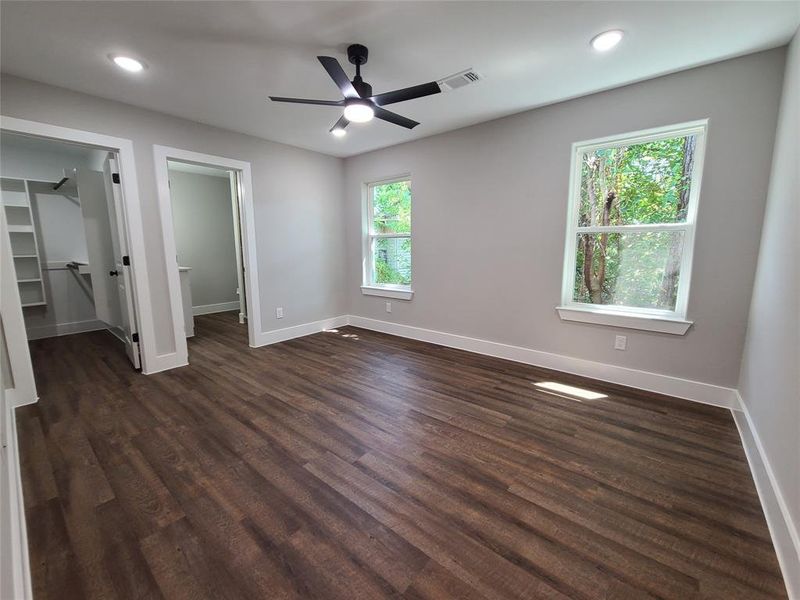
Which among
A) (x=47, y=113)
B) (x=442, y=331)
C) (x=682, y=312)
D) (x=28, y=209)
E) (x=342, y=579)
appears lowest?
(x=342, y=579)

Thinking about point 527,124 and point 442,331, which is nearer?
point 527,124

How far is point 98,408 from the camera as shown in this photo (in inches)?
101

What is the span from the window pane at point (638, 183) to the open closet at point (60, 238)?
4.90 metres

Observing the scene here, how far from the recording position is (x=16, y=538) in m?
1.27

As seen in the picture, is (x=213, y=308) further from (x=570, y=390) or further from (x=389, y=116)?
(x=570, y=390)

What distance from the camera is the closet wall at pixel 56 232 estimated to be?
173 inches

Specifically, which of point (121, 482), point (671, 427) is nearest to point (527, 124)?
point (671, 427)

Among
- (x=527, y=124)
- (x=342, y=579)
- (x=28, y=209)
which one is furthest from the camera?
(x=28, y=209)

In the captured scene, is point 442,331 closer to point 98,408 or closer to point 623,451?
point 623,451

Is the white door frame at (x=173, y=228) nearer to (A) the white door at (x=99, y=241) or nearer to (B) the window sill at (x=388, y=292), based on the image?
(A) the white door at (x=99, y=241)

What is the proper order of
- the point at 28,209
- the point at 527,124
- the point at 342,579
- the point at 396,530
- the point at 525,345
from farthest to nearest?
1. the point at 28,209
2. the point at 525,345
3. the point at 527,124
4. the point at 396,530
5. the point at 342,579

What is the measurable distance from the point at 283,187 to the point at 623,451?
14.3 ft

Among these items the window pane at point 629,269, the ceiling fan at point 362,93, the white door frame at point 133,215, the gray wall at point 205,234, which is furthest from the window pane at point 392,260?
the gray wall at point 205,234

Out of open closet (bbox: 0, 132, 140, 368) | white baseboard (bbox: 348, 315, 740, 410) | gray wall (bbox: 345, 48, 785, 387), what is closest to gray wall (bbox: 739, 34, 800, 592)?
gray wall (bbox: 345, 48, 785, 387)
